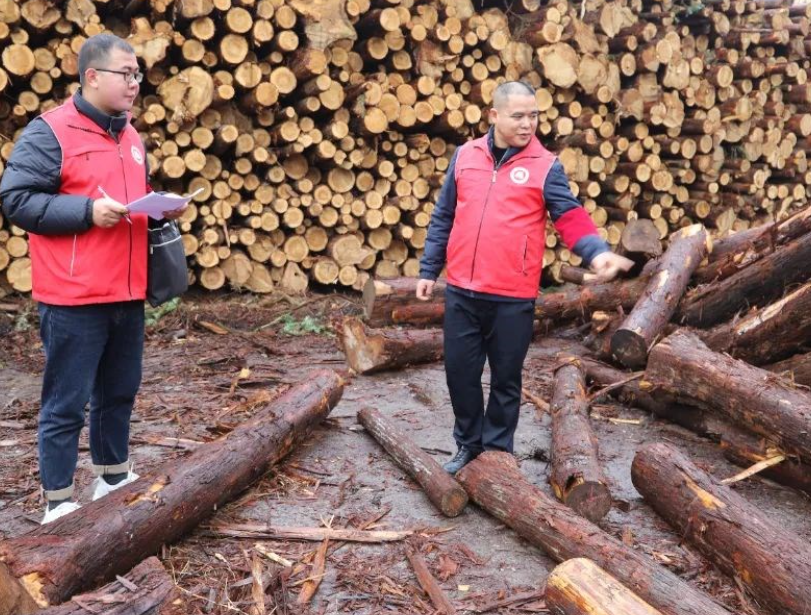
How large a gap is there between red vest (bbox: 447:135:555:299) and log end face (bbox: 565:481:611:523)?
100 centimetres

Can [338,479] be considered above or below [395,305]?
below

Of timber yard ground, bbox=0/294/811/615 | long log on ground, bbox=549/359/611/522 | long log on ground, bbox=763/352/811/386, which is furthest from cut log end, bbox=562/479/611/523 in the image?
long log on ground, bbox=763/352/811/386

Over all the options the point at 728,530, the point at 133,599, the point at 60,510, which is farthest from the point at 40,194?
the point at 728,530

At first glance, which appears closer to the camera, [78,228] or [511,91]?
[78,228]

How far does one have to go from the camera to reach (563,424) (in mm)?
4484

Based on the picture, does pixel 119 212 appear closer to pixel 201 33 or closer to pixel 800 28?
pixel 201 33

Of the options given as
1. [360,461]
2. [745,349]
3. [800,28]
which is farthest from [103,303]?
[800,28]

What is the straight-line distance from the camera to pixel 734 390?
4301 mm

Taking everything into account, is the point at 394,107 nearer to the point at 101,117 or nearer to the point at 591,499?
the point at 101,117

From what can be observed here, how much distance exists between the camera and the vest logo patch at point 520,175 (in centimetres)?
384

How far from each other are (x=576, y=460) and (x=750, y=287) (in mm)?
2577

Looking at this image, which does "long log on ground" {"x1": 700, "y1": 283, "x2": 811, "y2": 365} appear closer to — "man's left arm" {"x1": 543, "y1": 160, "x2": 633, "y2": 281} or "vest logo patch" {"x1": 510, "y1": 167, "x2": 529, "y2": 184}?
"man's left arm" {"x1": 543, "y1": 160, "x2": 633, "y2": 281}

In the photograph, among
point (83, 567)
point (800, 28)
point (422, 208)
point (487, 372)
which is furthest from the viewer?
point (800, 28)

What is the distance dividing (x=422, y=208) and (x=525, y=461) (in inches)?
174
